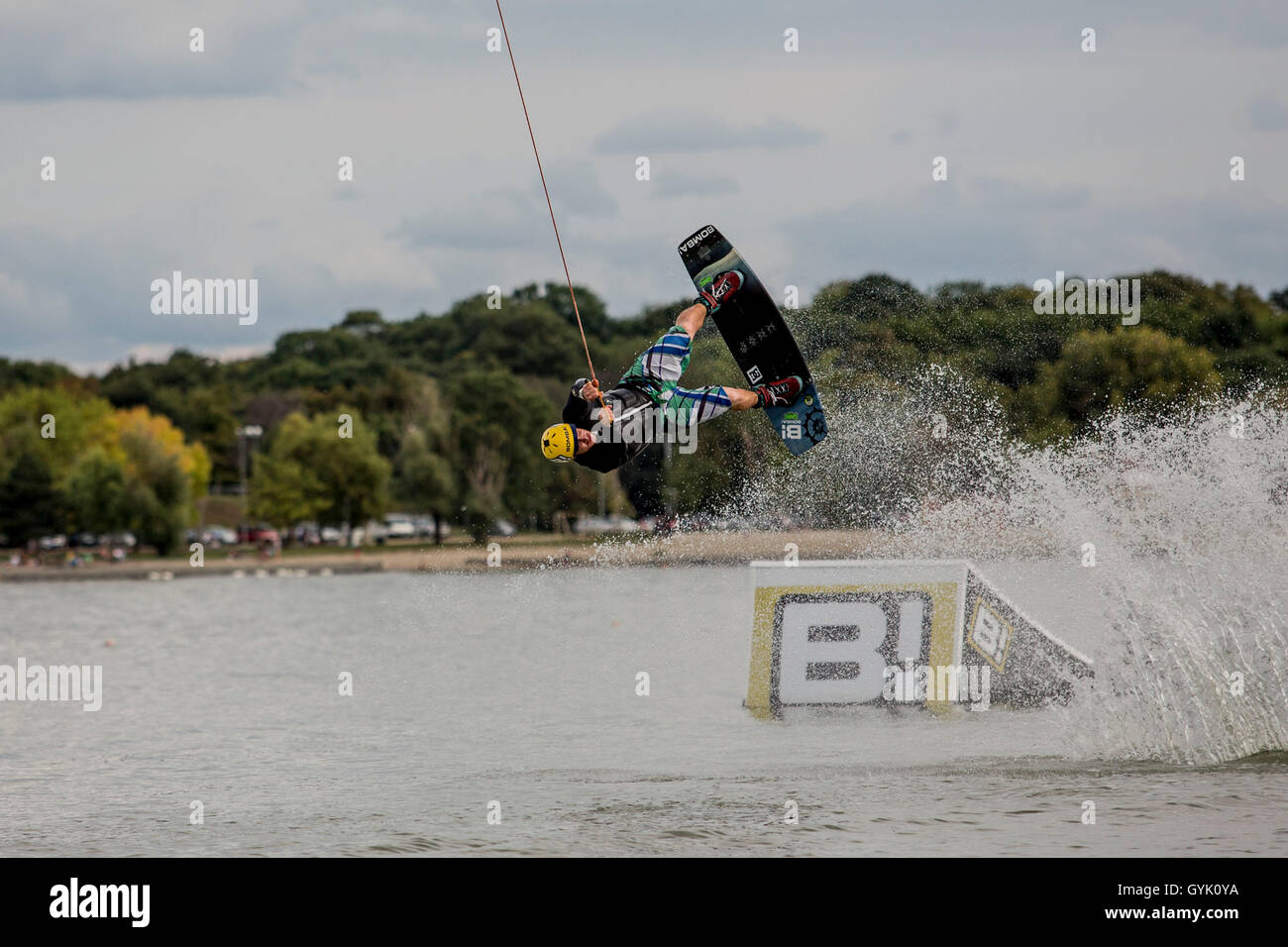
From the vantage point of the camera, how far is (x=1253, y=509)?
1030 centimetres

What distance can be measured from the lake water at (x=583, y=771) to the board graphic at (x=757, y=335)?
2.49m

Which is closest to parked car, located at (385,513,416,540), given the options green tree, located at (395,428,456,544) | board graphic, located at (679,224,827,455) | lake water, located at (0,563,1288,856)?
green tree, located at (395,428,456,544)

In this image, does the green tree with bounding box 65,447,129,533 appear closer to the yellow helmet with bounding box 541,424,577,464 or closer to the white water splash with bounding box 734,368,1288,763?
the white water splash with bounding box 734,368,1288,763

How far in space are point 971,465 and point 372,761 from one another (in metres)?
9.85

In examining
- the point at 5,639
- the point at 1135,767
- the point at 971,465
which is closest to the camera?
the point at 1135,767

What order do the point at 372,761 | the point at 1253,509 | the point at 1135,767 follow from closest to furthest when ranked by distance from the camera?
the point at 1135,767 < the point at 1253,509 < the point at 372,761

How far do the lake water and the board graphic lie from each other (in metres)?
2.49

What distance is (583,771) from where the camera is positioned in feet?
34.2

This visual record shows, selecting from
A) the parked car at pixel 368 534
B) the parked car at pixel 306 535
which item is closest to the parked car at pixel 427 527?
the parked car at pixel 368 534

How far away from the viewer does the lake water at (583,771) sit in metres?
8.18

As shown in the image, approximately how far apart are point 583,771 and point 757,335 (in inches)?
138

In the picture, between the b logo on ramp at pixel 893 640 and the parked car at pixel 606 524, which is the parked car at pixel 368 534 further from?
the b logo on ramp at pixel 893 640
